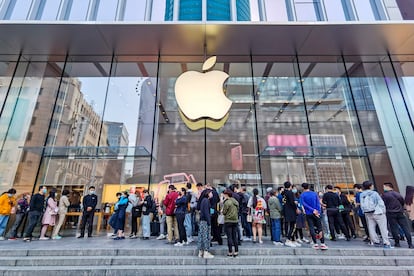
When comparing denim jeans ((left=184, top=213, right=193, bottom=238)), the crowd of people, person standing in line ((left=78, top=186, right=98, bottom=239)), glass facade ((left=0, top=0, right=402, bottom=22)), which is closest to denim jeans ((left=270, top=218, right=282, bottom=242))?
the crowd of people

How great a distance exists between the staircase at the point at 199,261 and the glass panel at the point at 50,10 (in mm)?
8829

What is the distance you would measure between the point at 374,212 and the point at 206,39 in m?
8.59

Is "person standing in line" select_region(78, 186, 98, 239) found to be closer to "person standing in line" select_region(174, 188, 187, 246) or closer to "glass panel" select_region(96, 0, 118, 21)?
"person standing in line" select_region(174, 188, 187, 246)

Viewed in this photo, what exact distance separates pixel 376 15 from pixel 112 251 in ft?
42.2

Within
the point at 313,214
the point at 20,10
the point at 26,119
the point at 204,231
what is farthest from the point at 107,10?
the point at 313,214

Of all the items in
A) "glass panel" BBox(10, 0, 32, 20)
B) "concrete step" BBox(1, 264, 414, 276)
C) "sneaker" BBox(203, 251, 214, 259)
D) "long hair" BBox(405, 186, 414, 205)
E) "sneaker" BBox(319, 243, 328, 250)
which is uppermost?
"glass panel" BBox(10, 0, 32, 20)

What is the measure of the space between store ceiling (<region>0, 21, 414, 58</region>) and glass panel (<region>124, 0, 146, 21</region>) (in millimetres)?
647

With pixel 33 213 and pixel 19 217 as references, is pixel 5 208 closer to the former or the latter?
pixel 19 217

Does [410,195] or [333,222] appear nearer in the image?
[410,195]

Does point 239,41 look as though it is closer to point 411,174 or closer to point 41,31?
point 41,31

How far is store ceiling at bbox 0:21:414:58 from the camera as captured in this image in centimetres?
865

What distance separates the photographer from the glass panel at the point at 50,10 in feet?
29.3

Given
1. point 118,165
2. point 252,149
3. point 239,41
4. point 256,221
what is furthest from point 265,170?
point 118,165

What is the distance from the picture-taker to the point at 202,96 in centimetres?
891
